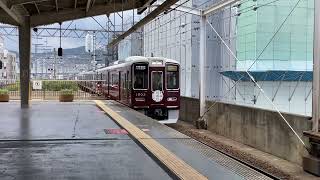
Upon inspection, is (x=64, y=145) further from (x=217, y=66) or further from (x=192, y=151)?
(x=217, y=66)

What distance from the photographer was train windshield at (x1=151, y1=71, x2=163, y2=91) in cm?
2040

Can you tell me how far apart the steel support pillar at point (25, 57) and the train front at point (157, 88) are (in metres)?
4.91

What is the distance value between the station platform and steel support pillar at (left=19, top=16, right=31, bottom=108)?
8.93 meters

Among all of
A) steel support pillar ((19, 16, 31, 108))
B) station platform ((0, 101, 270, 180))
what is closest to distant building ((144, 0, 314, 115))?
steel support pillar ((19, 16, 31, 108))

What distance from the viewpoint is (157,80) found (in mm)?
20469

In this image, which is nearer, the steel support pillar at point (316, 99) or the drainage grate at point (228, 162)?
the drainage grate at point (228, 162)

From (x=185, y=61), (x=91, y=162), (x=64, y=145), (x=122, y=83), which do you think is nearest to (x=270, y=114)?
(x=64, y=145)

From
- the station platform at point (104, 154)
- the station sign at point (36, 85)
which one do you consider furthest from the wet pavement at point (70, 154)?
the station sign at point (36, 85)

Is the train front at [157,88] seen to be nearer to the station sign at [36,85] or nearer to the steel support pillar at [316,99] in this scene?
the station sign at [36,85]

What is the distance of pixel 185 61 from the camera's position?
32031mm

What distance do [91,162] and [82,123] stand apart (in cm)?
620

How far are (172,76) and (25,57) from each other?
6449mm

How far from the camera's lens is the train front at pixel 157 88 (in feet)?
66.6

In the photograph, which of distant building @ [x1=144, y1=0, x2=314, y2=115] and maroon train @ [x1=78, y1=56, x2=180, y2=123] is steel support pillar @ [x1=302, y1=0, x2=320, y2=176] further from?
maroon train @ [x1=78, y1=56, x2=180, y2=123]
